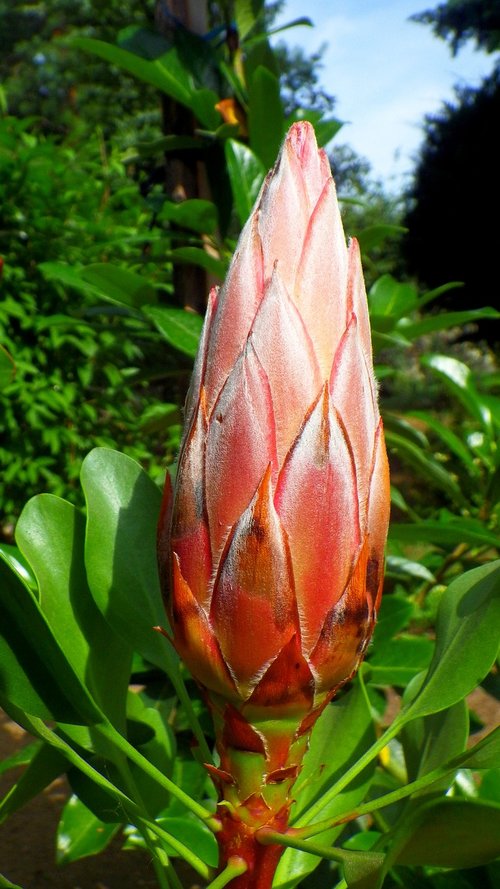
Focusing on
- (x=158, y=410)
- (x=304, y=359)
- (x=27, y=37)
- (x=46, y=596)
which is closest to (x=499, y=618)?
(x=304, y=359)

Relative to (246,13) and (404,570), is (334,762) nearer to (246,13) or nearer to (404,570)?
(404,570)

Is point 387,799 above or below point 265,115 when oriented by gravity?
below

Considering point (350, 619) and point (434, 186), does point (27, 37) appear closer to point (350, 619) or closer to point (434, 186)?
point (434, 186)

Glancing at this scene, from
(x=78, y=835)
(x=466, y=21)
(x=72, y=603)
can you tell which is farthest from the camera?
(x=466, y=21)

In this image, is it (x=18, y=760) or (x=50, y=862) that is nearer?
(x=18, y=760)

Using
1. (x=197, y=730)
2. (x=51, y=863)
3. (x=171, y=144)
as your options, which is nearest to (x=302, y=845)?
(x=197, y=730)

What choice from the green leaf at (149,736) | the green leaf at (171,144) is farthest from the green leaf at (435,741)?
the green leaf at (171,144)

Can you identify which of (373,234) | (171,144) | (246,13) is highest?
(246,13)
